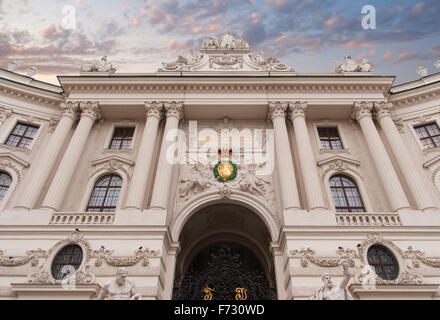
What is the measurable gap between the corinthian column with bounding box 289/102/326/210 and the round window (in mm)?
10944

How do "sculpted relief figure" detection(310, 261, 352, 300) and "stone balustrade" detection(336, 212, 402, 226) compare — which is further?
"stone balustrade" detection(336, 212, 402, 226)

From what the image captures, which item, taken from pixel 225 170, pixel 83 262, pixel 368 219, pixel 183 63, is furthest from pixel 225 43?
pixel 83 262

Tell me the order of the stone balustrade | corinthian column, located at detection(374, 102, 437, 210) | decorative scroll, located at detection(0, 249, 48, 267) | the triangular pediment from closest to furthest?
decorative scroll, located at detection(0, 249, 48, 267) < the stone balustrade < corinthian column, located at detection(374, 102, 437, 210) < the triangular pediment

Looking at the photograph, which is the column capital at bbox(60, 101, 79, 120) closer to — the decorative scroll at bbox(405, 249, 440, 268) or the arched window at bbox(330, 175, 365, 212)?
the arched window at bbox(330, 175, 365, 212)

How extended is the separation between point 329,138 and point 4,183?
20.0m

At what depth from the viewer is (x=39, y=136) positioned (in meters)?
19.7

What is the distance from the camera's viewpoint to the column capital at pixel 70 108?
1936 centimetres

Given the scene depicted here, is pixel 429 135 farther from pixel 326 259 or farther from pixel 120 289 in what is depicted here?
pixel 120 289

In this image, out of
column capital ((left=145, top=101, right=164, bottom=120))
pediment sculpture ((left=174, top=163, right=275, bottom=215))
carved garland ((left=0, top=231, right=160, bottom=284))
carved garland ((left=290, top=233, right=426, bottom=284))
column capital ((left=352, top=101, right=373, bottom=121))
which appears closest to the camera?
carved garland ((left=290, top=233, right=426, bottom=284))

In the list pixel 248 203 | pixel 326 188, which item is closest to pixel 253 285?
pixel 248 203

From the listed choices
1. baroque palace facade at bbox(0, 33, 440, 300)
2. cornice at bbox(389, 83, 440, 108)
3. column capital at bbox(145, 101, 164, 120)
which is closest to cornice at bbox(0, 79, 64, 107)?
baroque palace facade at bbox(0, 33, 440, 300)

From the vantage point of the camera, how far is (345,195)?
17.0 meters

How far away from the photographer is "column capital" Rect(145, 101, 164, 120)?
63.3 ft

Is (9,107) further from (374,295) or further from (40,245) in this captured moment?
(374,295)
